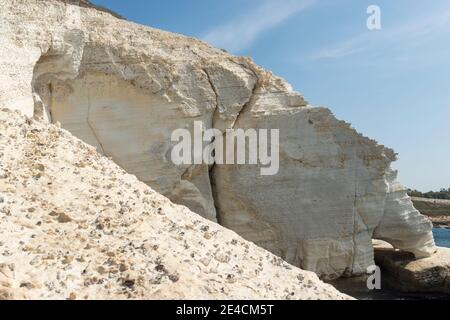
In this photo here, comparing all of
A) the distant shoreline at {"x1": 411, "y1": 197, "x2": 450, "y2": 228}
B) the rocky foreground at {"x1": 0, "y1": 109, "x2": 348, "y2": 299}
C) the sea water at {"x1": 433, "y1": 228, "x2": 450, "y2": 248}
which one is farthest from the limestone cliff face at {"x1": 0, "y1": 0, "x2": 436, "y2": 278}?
the distant shoreline at {"x1": 411, "y1": 197, "x2": 450, "y2": 228}

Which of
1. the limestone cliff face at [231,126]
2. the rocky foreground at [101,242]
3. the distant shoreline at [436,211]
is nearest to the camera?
the rocky foreground at [101,242]

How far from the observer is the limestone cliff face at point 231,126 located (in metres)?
14.1

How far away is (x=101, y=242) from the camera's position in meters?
6.09

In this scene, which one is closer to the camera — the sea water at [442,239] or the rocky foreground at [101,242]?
the rocky foreground at [101,242]

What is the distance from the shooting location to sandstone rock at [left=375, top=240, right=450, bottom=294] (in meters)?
15.8

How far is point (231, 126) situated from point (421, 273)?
25.0ft

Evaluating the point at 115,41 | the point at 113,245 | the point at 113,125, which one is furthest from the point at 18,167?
the point at 115,41

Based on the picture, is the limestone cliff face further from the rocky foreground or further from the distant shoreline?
the distant shoreline

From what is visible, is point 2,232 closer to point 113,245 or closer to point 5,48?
point 113,245

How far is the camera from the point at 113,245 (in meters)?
6.07

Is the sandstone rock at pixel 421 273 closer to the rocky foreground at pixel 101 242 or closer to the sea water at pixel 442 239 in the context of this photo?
the rocky foreground at pixel 101 242

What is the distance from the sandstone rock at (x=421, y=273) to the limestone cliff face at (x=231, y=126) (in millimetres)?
729

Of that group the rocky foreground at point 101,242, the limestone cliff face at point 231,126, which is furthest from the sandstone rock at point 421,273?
the rocky foreground at point 101,242

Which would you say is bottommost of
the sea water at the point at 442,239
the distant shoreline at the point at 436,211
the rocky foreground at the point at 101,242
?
the sea water at the point at 442,239
